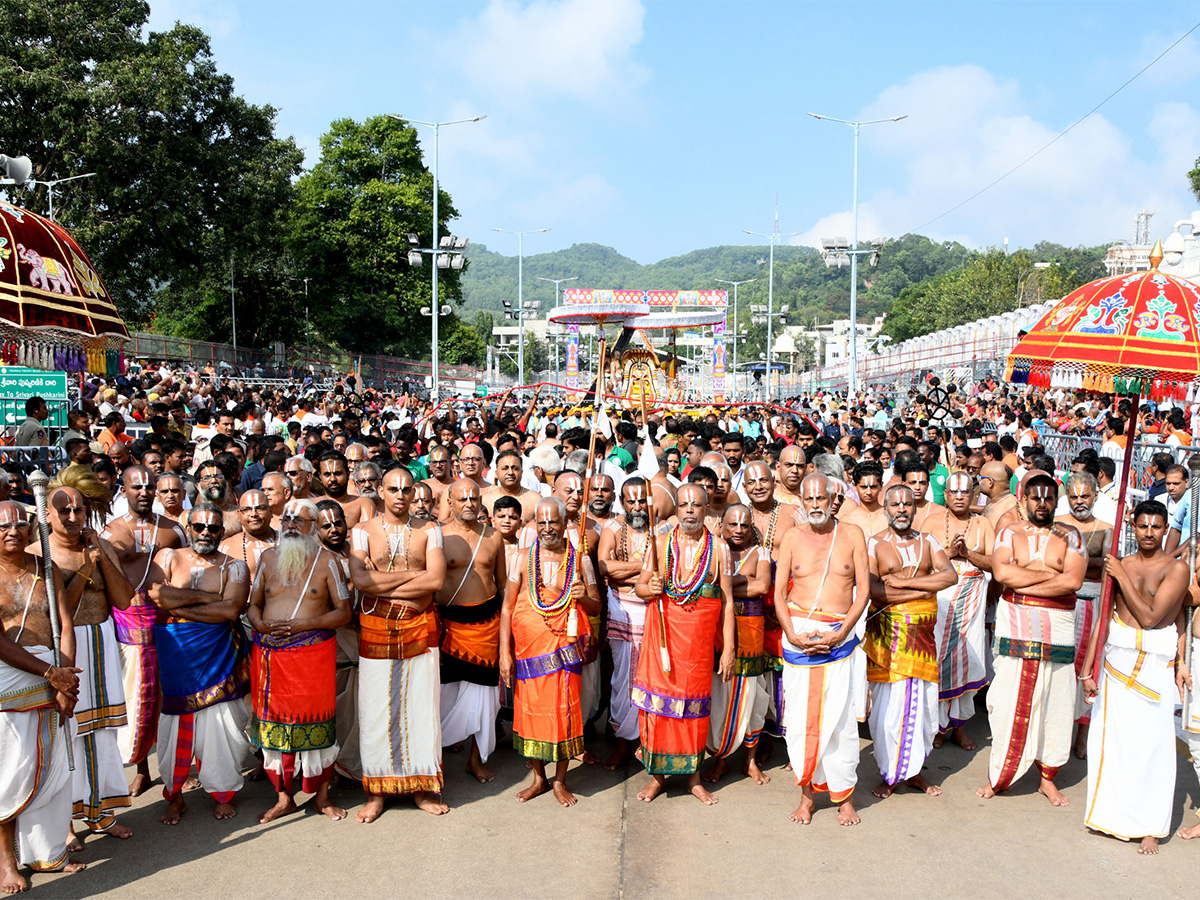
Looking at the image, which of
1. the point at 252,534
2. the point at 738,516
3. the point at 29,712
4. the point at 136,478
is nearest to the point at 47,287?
the point at 136,478

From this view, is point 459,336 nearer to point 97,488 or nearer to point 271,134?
point 271,134

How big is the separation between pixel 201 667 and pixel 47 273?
6.94ft

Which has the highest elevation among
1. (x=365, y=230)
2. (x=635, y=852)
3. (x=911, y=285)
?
(x=911, y=285)

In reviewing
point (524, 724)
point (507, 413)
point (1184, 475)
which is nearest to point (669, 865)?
point (524, 724)

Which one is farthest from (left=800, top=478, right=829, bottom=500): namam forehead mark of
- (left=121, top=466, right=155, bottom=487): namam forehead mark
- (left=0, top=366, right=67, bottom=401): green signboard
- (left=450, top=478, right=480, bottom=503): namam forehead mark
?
(left=0, top=366, right=67, bottom=401): green signboard

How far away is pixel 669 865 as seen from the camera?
4688 millimetres

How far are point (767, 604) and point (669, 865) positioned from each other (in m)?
1.71

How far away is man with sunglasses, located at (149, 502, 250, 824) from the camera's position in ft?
16.8

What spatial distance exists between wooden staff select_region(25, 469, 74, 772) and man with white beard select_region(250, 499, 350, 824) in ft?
2.94

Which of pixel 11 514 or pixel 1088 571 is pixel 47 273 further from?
pixel 1088 571

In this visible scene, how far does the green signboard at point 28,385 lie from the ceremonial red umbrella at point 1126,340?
12.2m

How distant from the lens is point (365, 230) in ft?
136

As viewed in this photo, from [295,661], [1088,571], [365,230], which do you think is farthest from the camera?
[365,230]

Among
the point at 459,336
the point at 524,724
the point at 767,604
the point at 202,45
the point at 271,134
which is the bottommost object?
the point at 524,724
